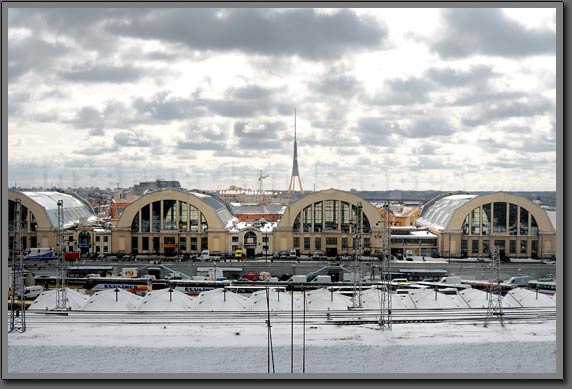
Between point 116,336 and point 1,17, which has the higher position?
point 1,17

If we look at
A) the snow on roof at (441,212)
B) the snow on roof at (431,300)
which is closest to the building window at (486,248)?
the snow on roof at (441,212)

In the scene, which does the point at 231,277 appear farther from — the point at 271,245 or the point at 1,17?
the point at 1,17

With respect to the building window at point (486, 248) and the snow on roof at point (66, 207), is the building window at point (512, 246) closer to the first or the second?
the building window at point (486, 248)

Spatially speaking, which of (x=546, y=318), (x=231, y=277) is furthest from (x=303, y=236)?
(x=546, y=318)

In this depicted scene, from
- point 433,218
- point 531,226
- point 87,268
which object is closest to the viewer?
point 87,268

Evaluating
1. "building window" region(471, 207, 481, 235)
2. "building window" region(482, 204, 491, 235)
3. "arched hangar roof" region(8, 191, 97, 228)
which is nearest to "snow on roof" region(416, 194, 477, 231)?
"building window" region(471, 207, 481, 235)

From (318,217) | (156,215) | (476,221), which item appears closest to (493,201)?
(476,221)

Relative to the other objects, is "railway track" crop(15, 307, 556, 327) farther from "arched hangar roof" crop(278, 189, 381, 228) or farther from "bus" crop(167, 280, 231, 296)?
"arched hangar roof" crop(278, 189, 381, 228)
